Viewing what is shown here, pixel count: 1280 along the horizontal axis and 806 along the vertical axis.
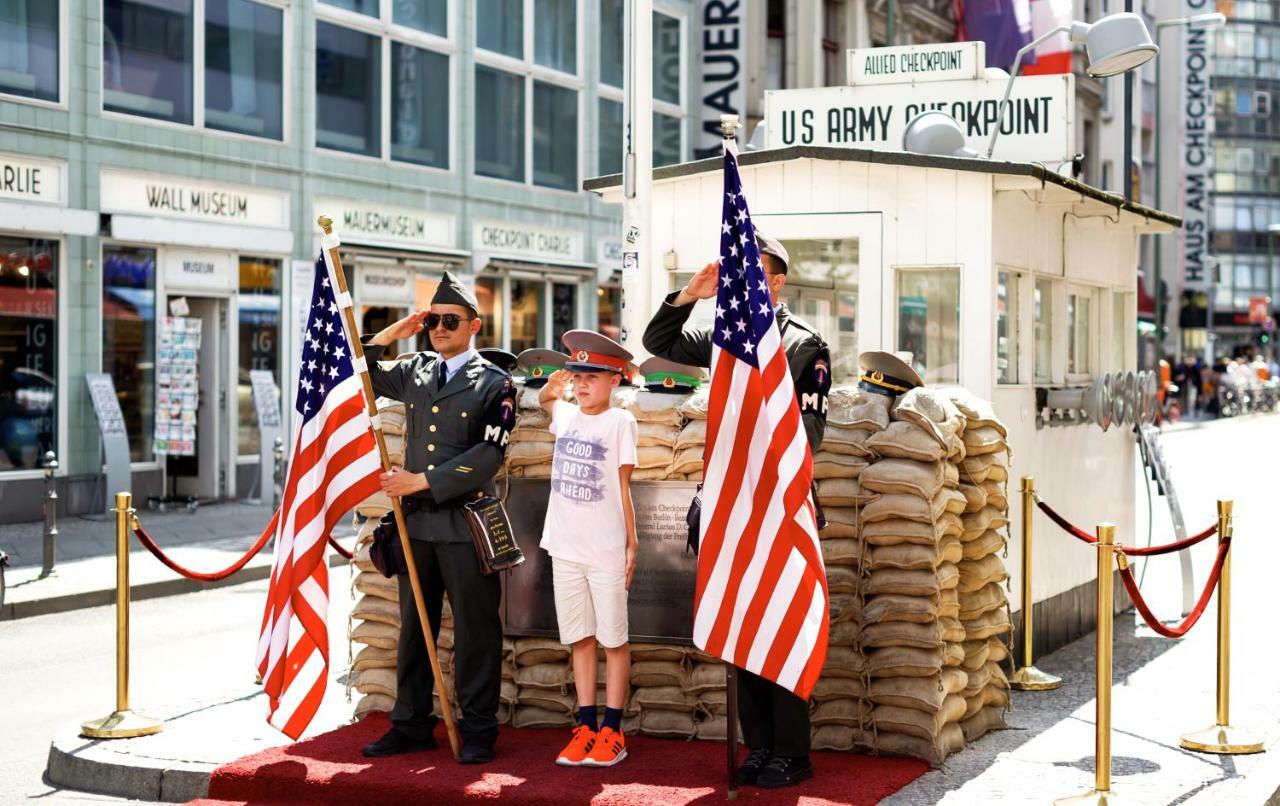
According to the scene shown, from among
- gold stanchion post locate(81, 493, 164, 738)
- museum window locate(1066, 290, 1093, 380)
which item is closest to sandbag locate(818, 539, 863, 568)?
gold stanchion post locate(81, 493, 164, 738)

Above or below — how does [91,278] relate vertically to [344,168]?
below

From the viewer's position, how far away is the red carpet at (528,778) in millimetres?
6406

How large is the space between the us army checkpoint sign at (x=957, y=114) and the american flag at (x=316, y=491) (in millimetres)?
5369

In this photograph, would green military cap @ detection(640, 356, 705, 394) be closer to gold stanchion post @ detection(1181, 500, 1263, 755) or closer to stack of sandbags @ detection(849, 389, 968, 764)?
stack of sandbags @ detection(849, 389, 968, 764)

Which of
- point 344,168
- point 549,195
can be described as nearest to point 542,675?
point 344,168

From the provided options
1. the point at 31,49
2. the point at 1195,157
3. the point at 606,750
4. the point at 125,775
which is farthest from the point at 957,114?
the point at 1195,157

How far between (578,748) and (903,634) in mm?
1504

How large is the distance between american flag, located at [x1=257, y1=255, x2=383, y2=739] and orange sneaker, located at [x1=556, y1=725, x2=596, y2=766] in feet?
3.79

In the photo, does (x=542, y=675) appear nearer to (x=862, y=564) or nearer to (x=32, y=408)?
(x=862, y=564)

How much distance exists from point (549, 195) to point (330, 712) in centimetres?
1802

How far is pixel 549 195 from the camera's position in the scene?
84.2 ft

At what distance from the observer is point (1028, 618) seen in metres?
9.34

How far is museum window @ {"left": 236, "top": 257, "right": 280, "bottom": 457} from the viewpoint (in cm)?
1989

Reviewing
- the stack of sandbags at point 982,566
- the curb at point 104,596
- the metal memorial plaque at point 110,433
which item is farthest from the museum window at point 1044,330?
the metal memorial plaque at point 110,433
